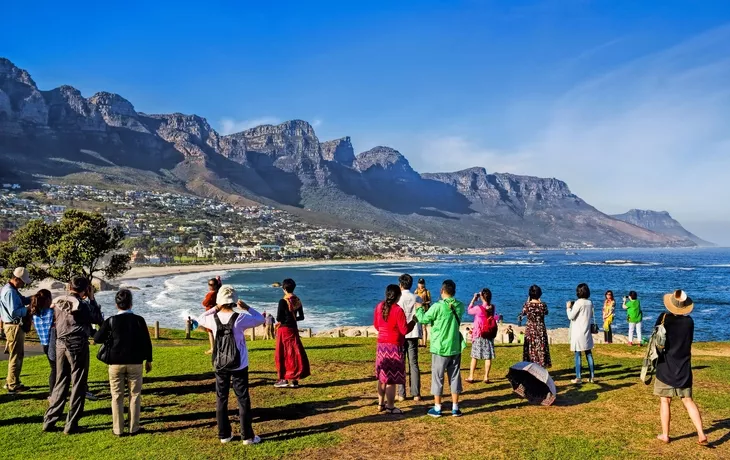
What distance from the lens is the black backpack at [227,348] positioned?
6363 millimetres

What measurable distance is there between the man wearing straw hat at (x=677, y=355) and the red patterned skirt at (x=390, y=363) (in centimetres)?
358

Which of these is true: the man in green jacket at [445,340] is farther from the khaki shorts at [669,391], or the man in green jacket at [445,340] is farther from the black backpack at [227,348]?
the black backpack at [227,348]

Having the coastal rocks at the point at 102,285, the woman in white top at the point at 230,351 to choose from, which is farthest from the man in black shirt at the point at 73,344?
the coastal rocks at the point at 102,285

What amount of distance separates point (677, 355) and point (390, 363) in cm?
393

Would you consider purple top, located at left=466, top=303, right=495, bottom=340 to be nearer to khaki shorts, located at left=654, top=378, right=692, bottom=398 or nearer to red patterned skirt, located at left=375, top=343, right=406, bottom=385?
red patterned skirt, located at left=375, top=343, right=406, bottom=385

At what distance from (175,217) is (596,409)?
180914mm

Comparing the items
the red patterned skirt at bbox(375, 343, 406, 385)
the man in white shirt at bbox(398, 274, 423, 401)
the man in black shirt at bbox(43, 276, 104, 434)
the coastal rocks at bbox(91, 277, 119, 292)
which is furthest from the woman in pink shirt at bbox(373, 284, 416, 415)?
the coastal rocks at bbox(91, 277, 119, 292)

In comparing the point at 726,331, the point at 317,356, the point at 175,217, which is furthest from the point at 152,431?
the point at 175,217

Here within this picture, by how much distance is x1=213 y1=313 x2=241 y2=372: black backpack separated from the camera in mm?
6363

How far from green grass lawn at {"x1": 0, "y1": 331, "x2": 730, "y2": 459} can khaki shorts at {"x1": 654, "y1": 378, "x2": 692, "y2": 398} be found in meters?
0.75

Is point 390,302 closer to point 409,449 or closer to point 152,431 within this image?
point 409,449

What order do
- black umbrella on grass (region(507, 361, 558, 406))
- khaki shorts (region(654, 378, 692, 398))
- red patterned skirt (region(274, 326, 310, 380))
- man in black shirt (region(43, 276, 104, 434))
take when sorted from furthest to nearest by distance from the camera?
red patterned skirt (region(274, 326, 310, 380)), black umbrella on grass (region(507, 361, 558, 406)), man in black shirt (region(43, 276, 104, 434)), khaki shorts (region(654, 378, 692, 398))

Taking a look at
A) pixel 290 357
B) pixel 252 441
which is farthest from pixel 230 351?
pixel 290 357

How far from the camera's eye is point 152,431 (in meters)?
7.14
